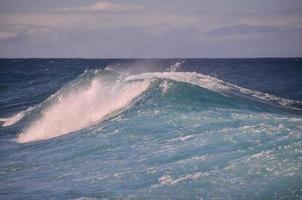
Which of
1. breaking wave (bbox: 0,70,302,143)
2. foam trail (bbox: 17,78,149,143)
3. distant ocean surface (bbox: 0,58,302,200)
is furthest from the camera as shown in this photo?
breaking wave (bbox: 0,70,302,143)

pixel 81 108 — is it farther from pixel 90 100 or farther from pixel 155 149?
pixel 155 149

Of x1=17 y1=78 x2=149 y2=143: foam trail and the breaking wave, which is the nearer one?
x1=17 y1=78 x2=149 y2=143: foam trail

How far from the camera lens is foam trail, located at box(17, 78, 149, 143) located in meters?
16.7

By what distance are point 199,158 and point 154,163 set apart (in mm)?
1056

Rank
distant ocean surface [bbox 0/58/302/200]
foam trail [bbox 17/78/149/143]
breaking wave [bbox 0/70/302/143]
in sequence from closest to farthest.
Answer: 1. distant ocean surface [bbox 0/58/302/200]
2. foam trail [bbox 17/78/149/143]
3. breaking wave [bbox 0/70/302/143]

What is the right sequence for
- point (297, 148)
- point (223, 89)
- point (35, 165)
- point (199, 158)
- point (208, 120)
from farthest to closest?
point (223, 89) < point (208, 120) < point (35, 165) < point (199, 158) < point (297, 148)

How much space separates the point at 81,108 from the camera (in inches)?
734

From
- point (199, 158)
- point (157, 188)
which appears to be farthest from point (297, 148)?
point (157, 188)

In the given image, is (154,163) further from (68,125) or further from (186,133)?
(68,125)

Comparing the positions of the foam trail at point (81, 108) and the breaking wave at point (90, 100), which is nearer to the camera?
the foam trail at point (81, 108)

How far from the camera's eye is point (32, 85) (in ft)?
136

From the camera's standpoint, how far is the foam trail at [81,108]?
54.7 ft

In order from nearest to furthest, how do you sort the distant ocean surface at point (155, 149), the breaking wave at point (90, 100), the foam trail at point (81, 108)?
1. the distant ocean surface at point (155, 149)
2. the foam trail at point (81, 108)
3. the breaking wave at point (90, 100)

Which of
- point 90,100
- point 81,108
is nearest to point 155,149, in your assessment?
point 81,108
